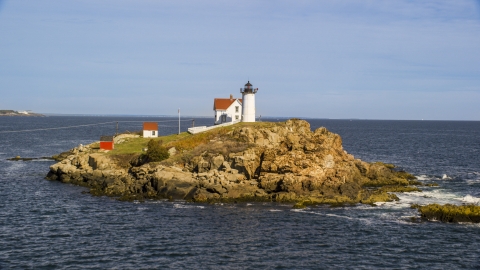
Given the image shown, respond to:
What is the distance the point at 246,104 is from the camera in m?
70.8

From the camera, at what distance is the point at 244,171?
1971 inches

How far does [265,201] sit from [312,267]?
654 inches

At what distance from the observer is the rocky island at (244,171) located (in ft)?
153

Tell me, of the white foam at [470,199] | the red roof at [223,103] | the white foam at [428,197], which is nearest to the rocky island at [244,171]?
the white foam at [428,197]

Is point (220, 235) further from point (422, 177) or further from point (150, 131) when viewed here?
point (150, 131)

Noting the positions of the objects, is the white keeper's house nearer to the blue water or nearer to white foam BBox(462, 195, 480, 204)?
the blue water

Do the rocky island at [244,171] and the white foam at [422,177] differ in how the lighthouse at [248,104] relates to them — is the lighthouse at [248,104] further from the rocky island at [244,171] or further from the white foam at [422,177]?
the white foam at [422,177]

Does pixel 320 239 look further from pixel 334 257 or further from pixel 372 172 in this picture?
pixel 372 172

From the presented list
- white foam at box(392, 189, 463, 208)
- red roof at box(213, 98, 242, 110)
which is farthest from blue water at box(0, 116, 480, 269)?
red roof at box(213, 98, 242, 110)

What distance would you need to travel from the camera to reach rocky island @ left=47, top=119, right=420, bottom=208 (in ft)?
153

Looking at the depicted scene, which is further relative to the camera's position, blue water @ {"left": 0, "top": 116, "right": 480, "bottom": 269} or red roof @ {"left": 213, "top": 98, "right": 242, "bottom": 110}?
red roof @ {"left": 213, "top": 98, "right": 242, "bottom": 110}

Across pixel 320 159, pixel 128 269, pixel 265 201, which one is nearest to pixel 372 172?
pixel 320 159

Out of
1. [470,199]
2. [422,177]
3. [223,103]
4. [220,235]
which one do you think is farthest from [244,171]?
[223,103]

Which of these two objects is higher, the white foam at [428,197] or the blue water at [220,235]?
the white foam at [428,197]
